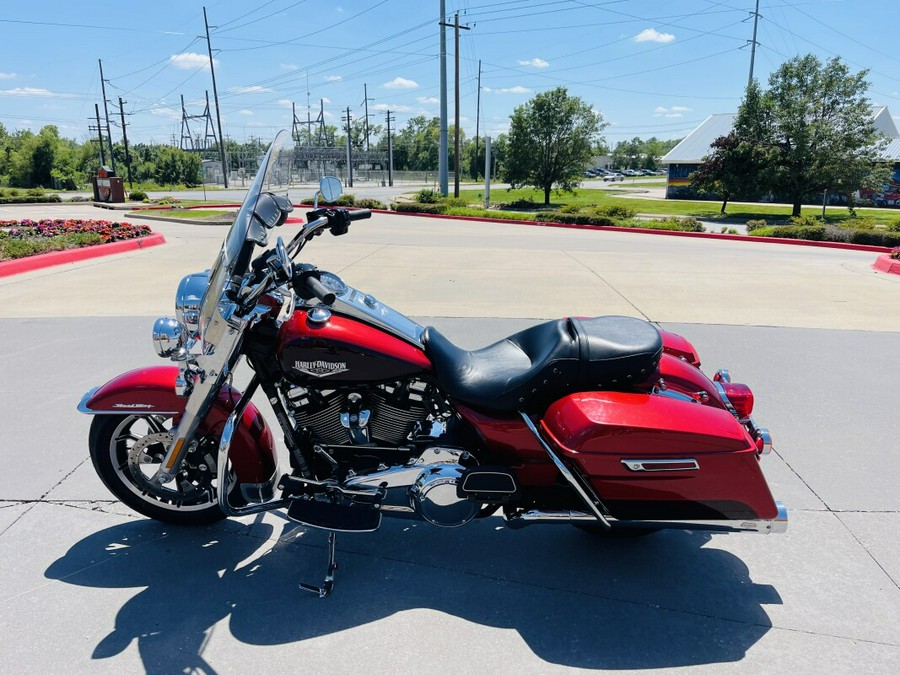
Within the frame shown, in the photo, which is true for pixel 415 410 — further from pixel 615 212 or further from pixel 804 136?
pixel 804 136

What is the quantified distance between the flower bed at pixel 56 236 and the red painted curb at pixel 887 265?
15.1 meters

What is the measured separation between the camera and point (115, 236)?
1295cm

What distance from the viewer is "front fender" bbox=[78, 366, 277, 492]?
2.74m

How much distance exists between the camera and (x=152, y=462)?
9.70 feet

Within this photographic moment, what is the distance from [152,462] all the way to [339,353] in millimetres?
1286

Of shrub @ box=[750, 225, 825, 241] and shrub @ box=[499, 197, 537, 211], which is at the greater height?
shrub @ box=[499, 197, 537, 211]

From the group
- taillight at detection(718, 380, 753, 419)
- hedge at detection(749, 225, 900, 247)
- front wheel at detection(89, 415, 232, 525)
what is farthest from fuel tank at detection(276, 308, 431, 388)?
hedge at detection(749, 225, 900, 247)

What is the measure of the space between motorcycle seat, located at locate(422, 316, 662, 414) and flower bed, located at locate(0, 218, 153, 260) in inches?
409

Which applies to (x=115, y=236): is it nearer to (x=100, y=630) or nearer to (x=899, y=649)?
(x=100, y=630)

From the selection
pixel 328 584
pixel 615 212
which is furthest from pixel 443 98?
pixel 328 584

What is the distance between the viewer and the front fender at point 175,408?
2.74m

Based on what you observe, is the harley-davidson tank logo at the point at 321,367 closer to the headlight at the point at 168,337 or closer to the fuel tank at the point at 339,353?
the fuel tank at the point at 339,353

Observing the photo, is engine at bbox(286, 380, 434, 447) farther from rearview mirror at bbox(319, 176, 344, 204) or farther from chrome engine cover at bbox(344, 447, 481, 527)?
rearview mirror at bbox(319, 176, 344, 204)

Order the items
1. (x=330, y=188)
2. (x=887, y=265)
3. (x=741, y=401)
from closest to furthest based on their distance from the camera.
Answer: (x=330, y=188) < (x=741, y=401) < (x=887, y=265)
